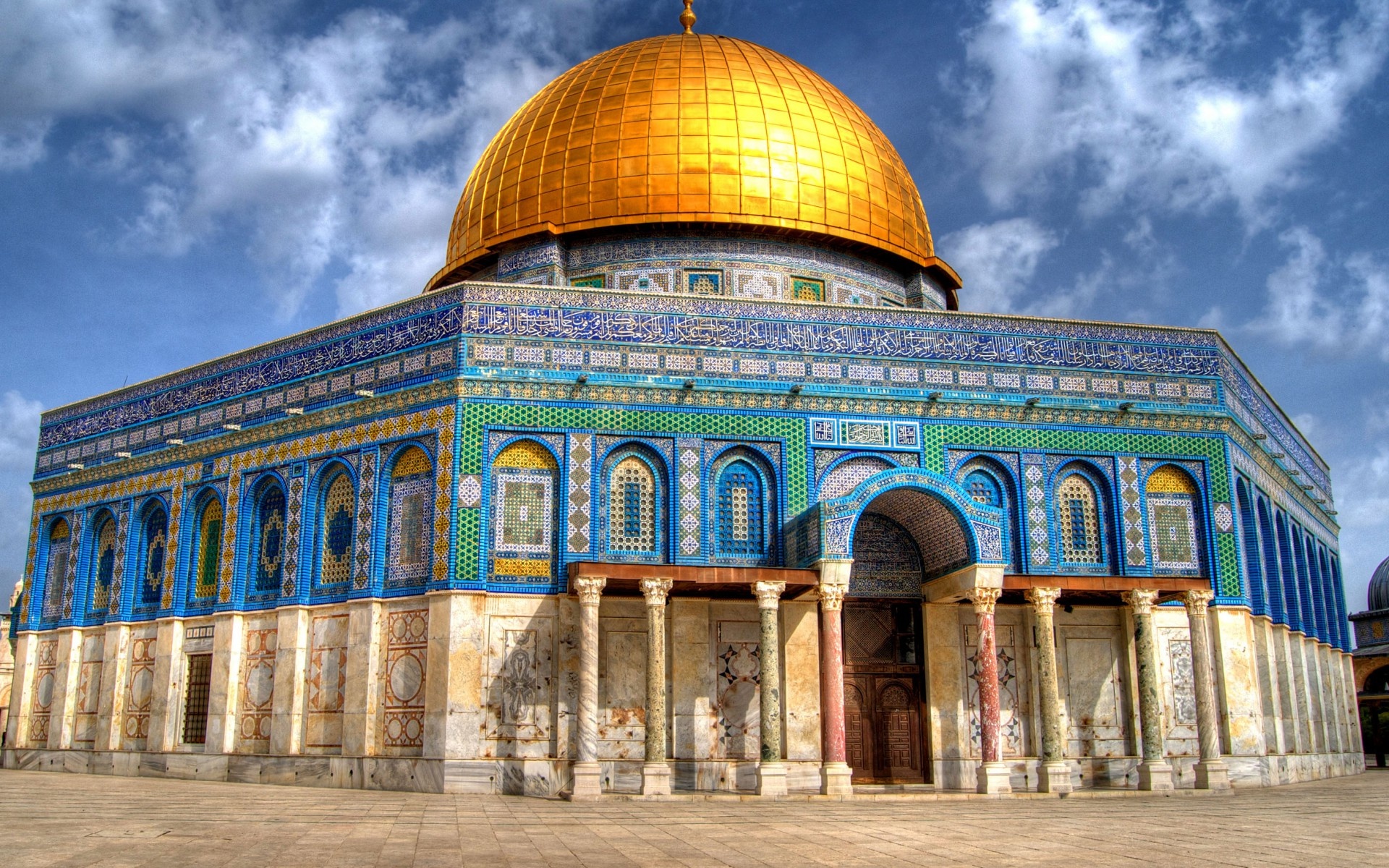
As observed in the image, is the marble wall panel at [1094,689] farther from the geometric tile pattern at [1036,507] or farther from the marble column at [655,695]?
the marble column at [655,695]

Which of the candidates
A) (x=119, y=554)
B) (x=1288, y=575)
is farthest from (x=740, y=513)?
(x=1288, y=575)

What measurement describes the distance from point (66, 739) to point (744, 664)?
1273 centimetres

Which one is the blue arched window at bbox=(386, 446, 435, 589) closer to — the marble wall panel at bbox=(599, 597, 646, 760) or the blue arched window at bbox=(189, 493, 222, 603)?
the marble wall panel at bbox=(599, 597, 646, 760)

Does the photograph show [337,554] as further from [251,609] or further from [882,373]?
[882,373]

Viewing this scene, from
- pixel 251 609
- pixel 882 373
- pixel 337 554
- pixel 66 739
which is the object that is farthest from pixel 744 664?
pixel 66 739

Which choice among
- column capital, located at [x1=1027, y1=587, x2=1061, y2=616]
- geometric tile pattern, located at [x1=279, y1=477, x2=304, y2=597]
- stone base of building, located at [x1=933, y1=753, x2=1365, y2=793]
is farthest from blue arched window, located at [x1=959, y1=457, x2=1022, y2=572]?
geometric tile pattern, located at [x1=279, y1=477, x2=304, y2=597]

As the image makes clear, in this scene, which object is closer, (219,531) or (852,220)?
(219,531)

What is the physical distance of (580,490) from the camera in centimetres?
1847

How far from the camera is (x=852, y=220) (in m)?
23.4

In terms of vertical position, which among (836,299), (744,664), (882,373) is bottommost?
(744,664)

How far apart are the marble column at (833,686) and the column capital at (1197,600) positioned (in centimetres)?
520

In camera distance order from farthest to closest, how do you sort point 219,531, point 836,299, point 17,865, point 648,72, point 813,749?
point 648,72, point 836,299, point 219,531, point 813,749, point 17,865

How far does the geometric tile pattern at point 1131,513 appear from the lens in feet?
64.2

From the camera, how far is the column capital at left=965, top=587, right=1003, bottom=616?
1770cm
